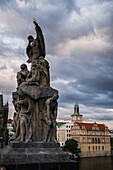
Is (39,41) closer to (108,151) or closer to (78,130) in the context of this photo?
(78,130)

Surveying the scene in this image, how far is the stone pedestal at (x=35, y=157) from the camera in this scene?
292 inches

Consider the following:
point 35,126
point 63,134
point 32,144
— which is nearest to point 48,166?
point 32,144

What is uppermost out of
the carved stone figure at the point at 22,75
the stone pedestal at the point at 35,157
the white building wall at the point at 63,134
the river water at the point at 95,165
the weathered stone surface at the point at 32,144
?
the carved stone figure at the point at 22,75

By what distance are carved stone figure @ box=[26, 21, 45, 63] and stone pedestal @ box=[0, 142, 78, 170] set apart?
4.64 m

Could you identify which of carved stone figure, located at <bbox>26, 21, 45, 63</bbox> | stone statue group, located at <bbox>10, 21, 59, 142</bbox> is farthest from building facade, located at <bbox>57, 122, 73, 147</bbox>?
stone statue group, located at <bbox>10, 21, 59, 142</bbox>

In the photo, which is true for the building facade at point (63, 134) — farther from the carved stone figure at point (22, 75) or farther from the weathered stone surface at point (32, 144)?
the weathered stone surface at point (32, 144)

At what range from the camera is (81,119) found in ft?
467

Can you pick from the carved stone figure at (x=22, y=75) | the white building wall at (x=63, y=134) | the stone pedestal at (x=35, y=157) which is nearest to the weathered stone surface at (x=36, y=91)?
the carved stone figure at (x=22, y=75)

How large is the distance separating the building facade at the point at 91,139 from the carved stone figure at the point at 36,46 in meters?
65.2

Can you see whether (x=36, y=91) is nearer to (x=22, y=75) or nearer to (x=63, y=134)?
(x=22, y=75)

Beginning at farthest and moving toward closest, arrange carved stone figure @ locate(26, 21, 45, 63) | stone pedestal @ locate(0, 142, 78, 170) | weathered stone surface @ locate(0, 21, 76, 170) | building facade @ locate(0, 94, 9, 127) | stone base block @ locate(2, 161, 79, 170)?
building facade @ locate(0, 94, 9, 127) → carved stone figure @ locate(26, 21, 45, 63) → weathered stone surface @ locate(0, 21, 76, 170) → stone pedestal @ locate(0, 142, 78, 170) → stone base block @ locate(2, 161, 79, 170)

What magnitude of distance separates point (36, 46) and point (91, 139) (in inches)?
2745

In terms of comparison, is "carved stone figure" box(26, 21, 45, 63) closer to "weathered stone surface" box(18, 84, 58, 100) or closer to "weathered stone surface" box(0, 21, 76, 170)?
"weathered stone surface" box(0, 21, 76, 170)

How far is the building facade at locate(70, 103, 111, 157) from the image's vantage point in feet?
236
